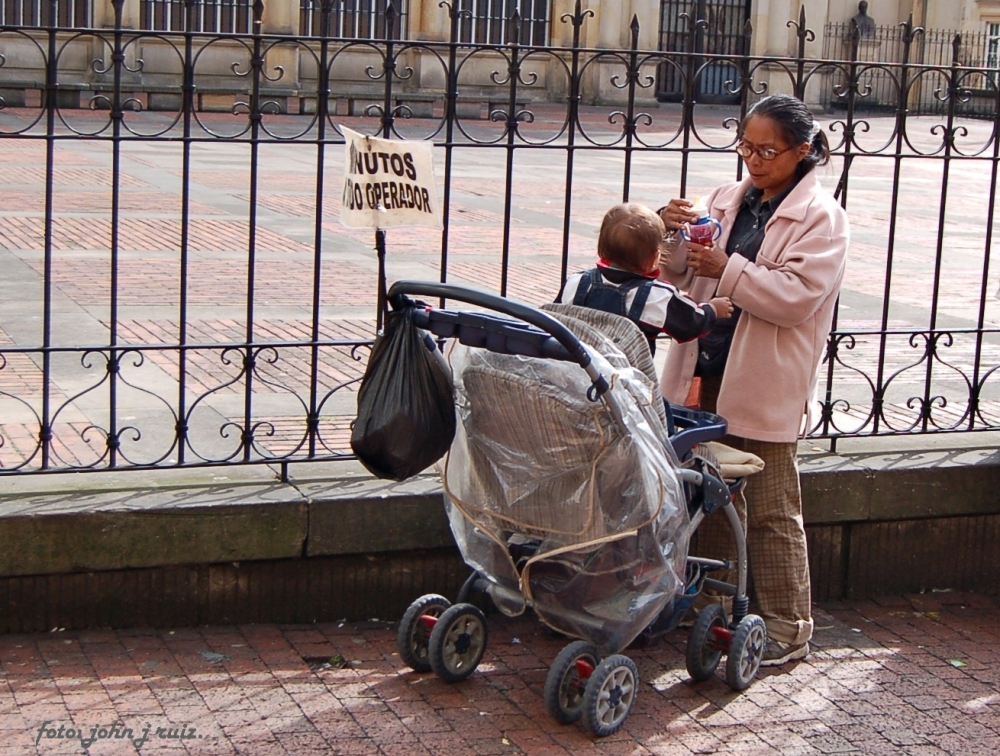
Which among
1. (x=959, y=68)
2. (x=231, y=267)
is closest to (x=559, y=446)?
(x=959, y=68)

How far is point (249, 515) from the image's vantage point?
4.51 m

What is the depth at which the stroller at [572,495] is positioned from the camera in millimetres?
3754

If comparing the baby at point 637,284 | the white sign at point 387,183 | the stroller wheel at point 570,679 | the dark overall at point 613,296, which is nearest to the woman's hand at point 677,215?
the baby at point 637,284

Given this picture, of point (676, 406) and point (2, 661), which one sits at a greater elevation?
point (676, 406)

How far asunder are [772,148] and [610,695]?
1680mm

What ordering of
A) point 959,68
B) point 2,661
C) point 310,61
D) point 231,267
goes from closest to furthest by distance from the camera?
point 2,661 < point 959,68 < point 231,267 < point 310,61

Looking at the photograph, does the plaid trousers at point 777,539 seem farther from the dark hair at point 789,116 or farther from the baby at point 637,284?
the dark hair at point 789,116

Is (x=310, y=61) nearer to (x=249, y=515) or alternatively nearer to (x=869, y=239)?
(x=869, y=239)

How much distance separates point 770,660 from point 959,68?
2377mm

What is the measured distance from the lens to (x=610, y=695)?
3957 mm

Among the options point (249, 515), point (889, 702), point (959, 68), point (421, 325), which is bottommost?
point (889, 702)

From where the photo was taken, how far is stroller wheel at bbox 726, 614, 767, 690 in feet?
14.0

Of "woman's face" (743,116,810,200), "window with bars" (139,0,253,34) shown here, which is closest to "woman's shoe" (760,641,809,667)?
"woman's face" (743,116,810,200)

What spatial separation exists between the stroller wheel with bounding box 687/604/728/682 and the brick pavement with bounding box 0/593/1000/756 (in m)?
0.08
